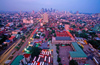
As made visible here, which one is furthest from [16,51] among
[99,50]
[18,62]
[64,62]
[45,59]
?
[99,50]

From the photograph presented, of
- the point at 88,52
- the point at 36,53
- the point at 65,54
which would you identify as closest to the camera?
the point at 36,53

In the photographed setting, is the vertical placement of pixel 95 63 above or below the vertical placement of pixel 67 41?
→ below

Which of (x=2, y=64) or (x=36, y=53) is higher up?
(x=36, y=53)

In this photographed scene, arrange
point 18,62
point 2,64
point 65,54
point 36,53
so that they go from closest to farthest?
point 18,62 → point 2,64 → point 36,53 → point 65,54

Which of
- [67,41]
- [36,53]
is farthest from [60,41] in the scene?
[36,53]

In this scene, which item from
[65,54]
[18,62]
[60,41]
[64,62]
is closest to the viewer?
[18,62]

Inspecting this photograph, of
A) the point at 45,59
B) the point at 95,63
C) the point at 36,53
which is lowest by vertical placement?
the point at 95,63

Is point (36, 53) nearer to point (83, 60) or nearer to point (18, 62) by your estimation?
point (18, 62)

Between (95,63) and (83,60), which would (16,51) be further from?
(95,63)

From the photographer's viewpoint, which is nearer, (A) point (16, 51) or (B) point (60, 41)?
(A) point (16, 51)
